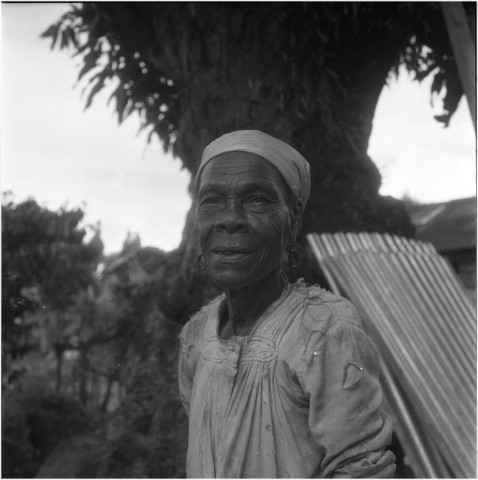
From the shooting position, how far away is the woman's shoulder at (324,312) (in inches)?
60.5

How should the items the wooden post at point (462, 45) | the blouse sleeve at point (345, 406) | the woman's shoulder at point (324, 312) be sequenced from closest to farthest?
the blouse sleeve at point (345, 406) < the woman's shoulder at point (324, 312) < the wooden post at point (462, 45)

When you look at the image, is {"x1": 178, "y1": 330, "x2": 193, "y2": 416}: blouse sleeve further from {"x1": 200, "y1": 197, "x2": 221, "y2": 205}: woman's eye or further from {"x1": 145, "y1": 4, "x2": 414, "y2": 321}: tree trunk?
{"x1": 145, "y1": 4, "x2": 414, "y2": 321}: tree trunk

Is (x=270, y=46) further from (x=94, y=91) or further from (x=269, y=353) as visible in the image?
(x=269, y=353)

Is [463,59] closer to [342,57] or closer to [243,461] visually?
[342,57]

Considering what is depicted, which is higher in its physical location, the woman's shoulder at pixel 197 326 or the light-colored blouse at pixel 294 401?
the woman's shoulder at pixel 197 326

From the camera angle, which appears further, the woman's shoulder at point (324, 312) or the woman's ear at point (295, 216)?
the woman's ear at point (295, 216)

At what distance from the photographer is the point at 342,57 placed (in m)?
4.76

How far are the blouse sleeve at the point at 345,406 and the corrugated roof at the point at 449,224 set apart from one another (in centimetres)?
456

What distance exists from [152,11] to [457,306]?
131 inches

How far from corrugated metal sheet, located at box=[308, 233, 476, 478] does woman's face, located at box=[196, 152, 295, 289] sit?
2.07 m

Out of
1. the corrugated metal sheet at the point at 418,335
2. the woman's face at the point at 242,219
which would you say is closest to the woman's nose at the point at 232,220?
the woman's face at the point at 242,219

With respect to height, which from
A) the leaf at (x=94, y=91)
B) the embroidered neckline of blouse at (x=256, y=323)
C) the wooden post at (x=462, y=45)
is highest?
Answer: the leaf at (x=94, y=91)

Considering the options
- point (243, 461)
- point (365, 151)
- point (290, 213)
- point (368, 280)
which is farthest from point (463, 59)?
point (243, 461)

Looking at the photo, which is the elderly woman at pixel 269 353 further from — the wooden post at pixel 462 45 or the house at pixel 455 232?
the house at pixel 455 232
